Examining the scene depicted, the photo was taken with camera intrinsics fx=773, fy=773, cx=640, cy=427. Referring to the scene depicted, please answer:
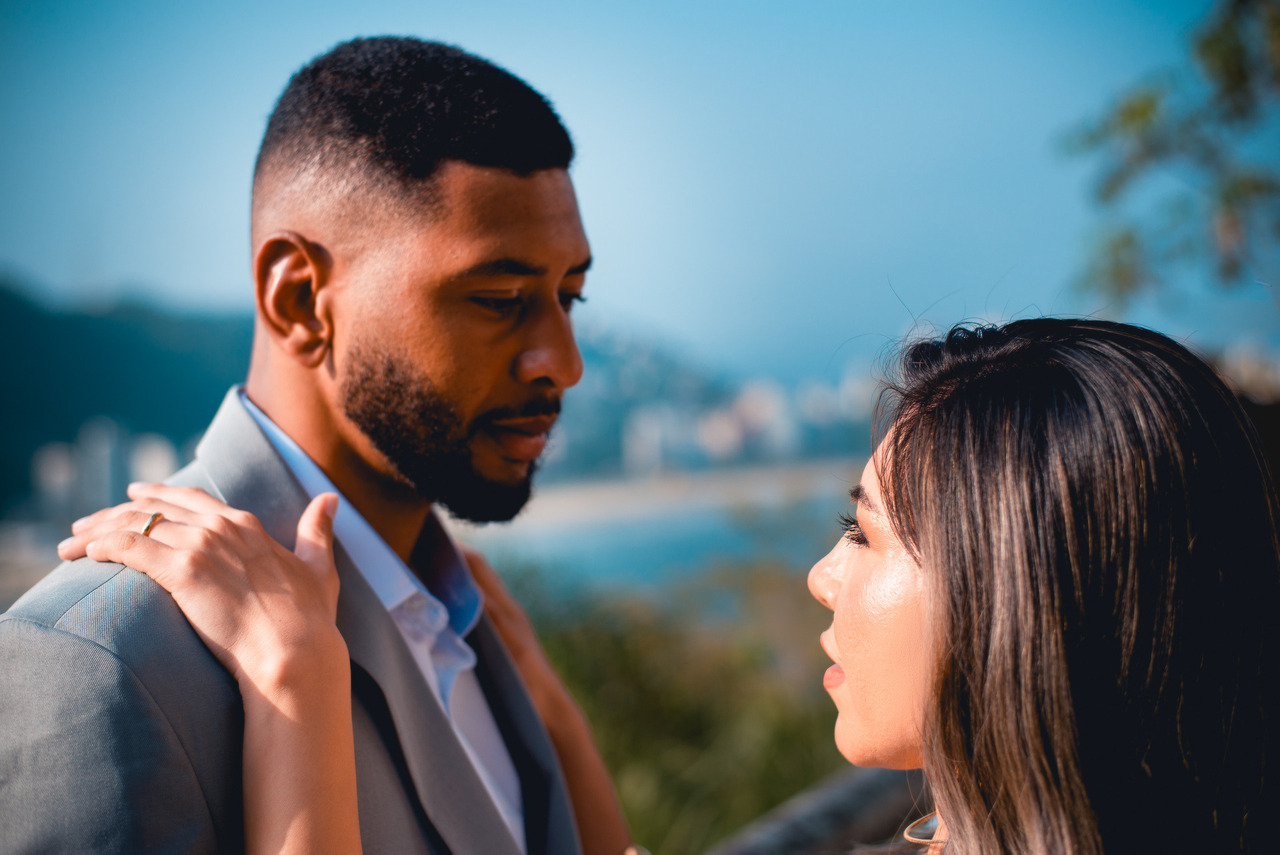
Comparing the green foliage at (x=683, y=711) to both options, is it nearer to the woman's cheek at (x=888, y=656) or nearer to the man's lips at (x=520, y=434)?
the man's lips at (x=520, y=434)

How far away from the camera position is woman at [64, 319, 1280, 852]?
1.09 metres

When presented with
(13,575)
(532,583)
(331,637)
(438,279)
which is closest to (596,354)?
(532,583)

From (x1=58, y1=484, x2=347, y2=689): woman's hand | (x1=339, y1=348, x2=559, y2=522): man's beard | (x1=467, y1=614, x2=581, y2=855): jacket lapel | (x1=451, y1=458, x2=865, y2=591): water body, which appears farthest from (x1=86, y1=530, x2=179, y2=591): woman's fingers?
(x1=451, y1=458, x2=865, y2=591): water body

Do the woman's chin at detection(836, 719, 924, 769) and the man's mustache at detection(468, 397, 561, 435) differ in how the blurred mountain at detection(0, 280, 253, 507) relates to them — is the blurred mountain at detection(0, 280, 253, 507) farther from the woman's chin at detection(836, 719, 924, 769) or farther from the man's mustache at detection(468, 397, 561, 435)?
the woman's chin at detection(836, 719, 924, 769)

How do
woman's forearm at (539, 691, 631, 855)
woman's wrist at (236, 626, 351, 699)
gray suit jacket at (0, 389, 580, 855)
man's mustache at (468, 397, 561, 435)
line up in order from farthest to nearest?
woman's forearm at (539, 691, 631, 855), man's mustache at (468, 397, 561, 435), woman's wrist at (236, 626, 351, 699), gray suit jacket at (0, 389, 580, 855)

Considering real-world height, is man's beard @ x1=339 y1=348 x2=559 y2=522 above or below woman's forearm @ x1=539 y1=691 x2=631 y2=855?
above

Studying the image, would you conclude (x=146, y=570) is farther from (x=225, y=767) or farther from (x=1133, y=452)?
(x=1133, y=452)

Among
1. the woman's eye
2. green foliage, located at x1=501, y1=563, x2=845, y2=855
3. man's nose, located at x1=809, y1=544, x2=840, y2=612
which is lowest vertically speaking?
green foliage, located at x1=501, y1=563, x2=845, y2=855

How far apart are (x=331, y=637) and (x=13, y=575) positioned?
14.6 feet

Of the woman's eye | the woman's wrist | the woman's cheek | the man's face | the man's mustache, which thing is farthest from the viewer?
the man's mustache

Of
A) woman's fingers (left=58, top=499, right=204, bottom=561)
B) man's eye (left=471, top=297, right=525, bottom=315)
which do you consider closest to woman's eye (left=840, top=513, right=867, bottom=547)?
man's eye (left=471, top=297, right=525, bottom=315)

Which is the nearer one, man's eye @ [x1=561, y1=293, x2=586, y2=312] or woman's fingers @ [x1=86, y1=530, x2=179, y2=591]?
woman's fingers @ [x1=86, y1=530, x2=179, y2=591]

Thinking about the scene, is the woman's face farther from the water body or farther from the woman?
the water body

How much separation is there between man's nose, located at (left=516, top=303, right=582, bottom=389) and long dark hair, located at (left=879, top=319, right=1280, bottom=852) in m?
0.86
